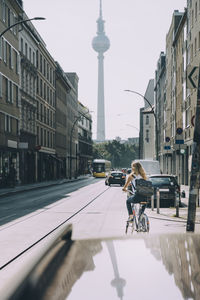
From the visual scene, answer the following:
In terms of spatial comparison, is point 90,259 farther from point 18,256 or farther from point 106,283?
point 18,256

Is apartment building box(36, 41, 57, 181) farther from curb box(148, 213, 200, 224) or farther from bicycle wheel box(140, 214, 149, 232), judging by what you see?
bicycle wheel box(140, 214, 149, 232)

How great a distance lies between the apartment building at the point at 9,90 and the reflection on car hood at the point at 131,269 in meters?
36.4

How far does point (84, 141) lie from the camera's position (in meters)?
122

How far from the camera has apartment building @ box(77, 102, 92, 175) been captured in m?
113

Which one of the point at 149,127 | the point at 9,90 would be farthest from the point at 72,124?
the point at 9,90

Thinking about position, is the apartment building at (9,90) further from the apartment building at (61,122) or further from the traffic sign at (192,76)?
the traffic sign at (192,76)

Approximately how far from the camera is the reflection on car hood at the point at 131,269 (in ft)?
6.89

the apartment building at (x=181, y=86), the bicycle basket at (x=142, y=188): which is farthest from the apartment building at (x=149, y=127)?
the bicycle basket at (x=142, y=188)

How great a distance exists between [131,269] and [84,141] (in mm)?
119394

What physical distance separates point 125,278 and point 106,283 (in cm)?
10

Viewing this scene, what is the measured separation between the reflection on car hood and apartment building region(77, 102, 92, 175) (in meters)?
104

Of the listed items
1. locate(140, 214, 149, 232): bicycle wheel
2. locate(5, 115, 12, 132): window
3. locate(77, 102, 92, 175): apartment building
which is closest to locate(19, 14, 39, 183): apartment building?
locate(5, 115, 12, 132): window

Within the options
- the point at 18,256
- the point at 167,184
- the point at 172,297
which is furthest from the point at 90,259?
the point at 167,184

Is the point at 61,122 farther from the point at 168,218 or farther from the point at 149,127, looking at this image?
the point at 168,218
